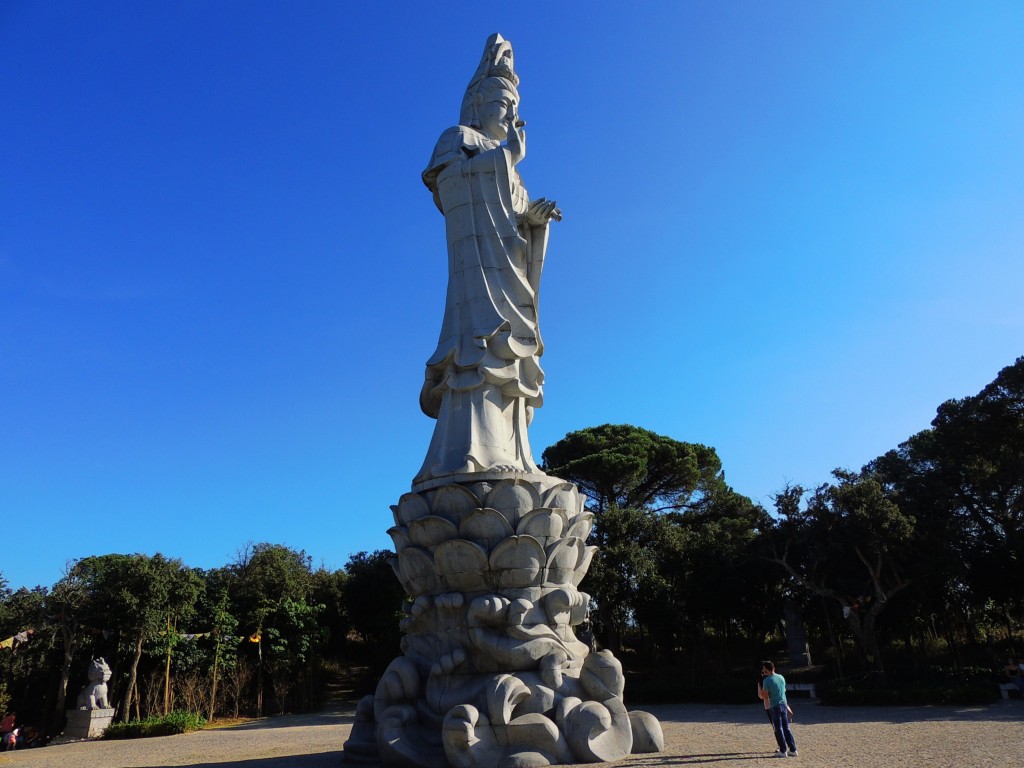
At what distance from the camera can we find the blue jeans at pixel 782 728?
7.45m

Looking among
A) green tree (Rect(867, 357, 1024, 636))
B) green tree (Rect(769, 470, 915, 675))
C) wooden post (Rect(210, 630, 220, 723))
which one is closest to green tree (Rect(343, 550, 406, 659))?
wooden post (Rect(210, 630, 220, 723))

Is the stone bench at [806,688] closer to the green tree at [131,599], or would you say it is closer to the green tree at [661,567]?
the green tree at [661,567]

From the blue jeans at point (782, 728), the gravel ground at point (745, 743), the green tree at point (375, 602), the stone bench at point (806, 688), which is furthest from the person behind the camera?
the green tree at point (375, 602)

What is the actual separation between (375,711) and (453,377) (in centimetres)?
439

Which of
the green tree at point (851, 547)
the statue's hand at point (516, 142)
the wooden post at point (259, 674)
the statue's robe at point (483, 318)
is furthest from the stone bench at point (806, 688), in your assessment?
the wooden post at point (259, 674)

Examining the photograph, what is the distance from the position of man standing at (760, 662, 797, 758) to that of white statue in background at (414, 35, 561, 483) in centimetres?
385

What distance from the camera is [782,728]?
7492mm

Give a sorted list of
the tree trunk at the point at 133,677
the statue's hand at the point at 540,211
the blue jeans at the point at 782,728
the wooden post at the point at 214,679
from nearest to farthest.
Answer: the blue jeans at the point at 782,728 → the statue's hand at the point at 540,211 → the tree trunk at the point at 133,677 → the wooden post at the point at 214,679

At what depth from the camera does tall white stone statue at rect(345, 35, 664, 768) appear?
23.4ft

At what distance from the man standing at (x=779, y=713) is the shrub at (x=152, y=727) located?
13812mm

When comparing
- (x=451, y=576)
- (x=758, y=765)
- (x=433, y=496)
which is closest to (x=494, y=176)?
(x=433, y=496)

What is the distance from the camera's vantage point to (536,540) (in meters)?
8.00

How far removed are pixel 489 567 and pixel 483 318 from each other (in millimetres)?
3815

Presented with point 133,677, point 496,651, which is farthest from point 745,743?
point 133,677
